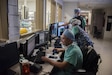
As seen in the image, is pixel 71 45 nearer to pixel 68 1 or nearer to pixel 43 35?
pixel 43 35

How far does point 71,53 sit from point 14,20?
3.62 ft

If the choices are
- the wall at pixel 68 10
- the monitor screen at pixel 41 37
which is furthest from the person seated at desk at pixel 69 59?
the wall at pixel 68 10

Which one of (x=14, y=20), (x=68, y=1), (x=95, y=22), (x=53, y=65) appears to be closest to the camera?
(x=53, y=65)

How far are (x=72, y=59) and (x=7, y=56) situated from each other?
32.9 inches

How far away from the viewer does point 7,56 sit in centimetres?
160

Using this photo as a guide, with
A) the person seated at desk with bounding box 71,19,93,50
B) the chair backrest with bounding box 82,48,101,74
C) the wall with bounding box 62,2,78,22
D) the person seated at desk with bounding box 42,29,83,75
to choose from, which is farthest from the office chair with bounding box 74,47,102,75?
the wall with bounding box 62,2,78,22

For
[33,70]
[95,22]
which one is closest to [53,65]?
[33,70]

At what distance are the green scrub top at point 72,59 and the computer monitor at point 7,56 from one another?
68cm

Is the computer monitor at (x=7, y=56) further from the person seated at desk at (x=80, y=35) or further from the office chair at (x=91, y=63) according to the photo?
the person seated at desk at (x=80, y=35)

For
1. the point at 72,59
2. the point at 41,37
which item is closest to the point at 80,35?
the point at 41,37

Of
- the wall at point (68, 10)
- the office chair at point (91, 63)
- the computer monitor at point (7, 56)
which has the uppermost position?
the wall at point (68, 10)

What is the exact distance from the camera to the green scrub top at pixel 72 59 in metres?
1.86

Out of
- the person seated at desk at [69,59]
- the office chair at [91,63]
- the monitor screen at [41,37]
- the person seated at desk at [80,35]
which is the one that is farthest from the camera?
the person seated at desk at [80,35]

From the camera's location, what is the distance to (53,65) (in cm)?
195
